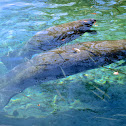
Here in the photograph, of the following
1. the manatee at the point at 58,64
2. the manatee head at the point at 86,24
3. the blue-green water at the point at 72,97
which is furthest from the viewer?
the manatee head at the point at 86,24

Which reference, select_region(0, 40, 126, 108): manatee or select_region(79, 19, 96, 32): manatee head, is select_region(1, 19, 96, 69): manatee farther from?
select_region(0, 40, 126, 108): manatee

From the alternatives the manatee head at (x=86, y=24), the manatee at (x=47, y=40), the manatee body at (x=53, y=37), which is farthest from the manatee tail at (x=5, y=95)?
the manatee head at (x=86, y=24)

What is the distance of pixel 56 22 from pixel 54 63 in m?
3.77

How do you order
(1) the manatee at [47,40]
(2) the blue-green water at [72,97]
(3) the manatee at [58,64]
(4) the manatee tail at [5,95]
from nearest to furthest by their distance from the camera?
(2) the blue-green water at [72,97], (4) the manatee tail at [5,95], (3) the manatee at [58,64], (1) the manatee at [47,40]

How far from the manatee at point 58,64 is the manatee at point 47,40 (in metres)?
0.72

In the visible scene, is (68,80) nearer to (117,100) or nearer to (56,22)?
(117,100)

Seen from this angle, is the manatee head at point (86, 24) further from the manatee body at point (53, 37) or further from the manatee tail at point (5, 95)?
the manatee tail at point (5, 95)

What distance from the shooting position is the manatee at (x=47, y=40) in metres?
4.75

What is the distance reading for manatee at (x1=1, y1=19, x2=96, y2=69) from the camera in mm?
4750

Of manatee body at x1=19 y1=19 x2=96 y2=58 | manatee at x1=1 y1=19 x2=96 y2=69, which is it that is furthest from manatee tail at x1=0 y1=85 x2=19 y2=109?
manatee body at x1=19 y1=19 x2=96 y2=58

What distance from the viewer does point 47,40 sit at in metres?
5.43

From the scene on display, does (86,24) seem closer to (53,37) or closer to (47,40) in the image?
(53,37)

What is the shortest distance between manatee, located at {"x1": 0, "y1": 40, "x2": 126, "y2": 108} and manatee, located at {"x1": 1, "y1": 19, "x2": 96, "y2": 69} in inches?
28.2

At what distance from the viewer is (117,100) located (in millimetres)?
3215
